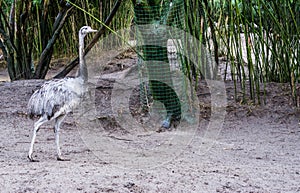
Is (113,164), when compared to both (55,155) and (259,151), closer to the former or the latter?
(55,155)

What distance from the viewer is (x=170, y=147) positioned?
3938 millimetres

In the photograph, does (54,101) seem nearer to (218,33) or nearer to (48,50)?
(218,33)

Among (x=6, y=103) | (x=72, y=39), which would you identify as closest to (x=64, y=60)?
(x=72, y=39)

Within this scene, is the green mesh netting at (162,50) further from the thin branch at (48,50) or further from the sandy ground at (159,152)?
the thin branch at (48,50)


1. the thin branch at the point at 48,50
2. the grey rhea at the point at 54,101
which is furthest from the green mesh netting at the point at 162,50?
the thin branch at the point at 48,50

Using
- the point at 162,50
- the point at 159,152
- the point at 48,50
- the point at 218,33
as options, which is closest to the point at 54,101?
the point at 159,152

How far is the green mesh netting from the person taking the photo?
4586mm

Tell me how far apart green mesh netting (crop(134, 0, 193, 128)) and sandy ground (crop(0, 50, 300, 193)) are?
9.9 inches

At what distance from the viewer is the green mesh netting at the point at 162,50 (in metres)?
4.59

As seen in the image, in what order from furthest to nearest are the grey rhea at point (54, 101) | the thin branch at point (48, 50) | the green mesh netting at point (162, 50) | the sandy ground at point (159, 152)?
the thin branch at point (48, 50)
the green mesh netting at point (162, 50)
the grey rhea at point (54, 101)
the sandy ground at point (159, 152)

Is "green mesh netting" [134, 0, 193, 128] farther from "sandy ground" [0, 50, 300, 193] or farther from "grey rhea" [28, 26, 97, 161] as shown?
"grey rhea" [28, 26, 97, 161]

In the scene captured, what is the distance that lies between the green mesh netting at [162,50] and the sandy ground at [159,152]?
0.83 feet

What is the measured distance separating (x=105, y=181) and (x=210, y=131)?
193 centimetres

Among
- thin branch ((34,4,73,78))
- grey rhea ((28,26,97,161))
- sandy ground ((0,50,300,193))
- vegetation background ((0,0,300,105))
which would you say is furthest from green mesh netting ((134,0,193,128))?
thin branch ((34,4,73,78))
